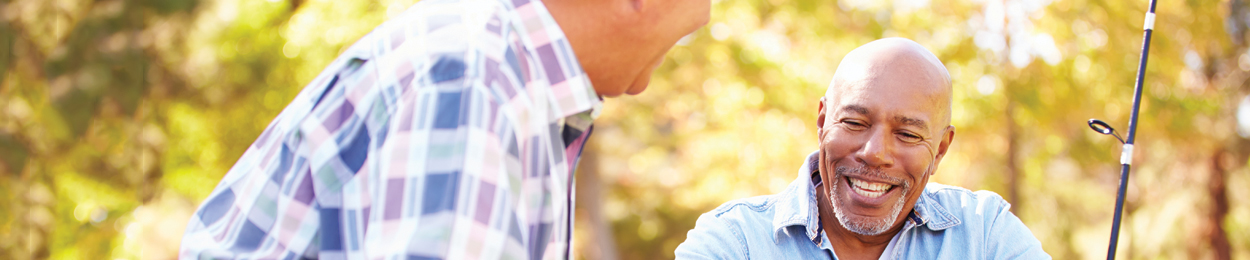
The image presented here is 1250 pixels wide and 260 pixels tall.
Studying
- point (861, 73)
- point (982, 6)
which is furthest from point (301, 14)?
point (861, 73)

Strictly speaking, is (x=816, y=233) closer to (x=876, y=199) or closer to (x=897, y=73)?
(x=876, y=199)

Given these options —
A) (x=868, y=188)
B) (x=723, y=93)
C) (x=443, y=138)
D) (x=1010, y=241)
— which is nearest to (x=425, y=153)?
(x=443, y=138)

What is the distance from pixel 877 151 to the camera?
2123mm

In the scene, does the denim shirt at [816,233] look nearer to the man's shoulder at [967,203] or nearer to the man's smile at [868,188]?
the man's shoulder at [967,203]

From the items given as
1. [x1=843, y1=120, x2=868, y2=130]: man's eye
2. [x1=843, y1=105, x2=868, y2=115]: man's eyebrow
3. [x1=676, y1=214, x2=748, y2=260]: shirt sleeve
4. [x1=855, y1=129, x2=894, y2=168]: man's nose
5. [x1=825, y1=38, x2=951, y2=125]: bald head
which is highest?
[x1=825, y1=38, x2=951, y2=125]: bald head

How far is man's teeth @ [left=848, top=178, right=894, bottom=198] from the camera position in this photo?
86.0 inches

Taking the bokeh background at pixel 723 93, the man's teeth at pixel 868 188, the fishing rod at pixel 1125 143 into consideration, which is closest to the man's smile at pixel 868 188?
the man's teeth at pixel 868 188

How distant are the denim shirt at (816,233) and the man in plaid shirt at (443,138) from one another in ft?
3.50

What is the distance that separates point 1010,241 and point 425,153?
1.91m

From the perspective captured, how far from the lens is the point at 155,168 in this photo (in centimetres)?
900

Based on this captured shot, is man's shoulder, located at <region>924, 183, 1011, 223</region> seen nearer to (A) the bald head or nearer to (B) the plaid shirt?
(A) the bald head

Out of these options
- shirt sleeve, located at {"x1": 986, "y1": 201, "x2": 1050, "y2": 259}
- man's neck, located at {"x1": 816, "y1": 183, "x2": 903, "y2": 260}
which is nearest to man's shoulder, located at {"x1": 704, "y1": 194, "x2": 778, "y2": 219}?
man's neck, located at {"x1": 816, "y1": 183, "x2": 903, "y2": 260}

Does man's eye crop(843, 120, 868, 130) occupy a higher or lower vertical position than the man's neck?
higher

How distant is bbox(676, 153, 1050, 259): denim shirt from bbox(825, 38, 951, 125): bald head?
0.29m
